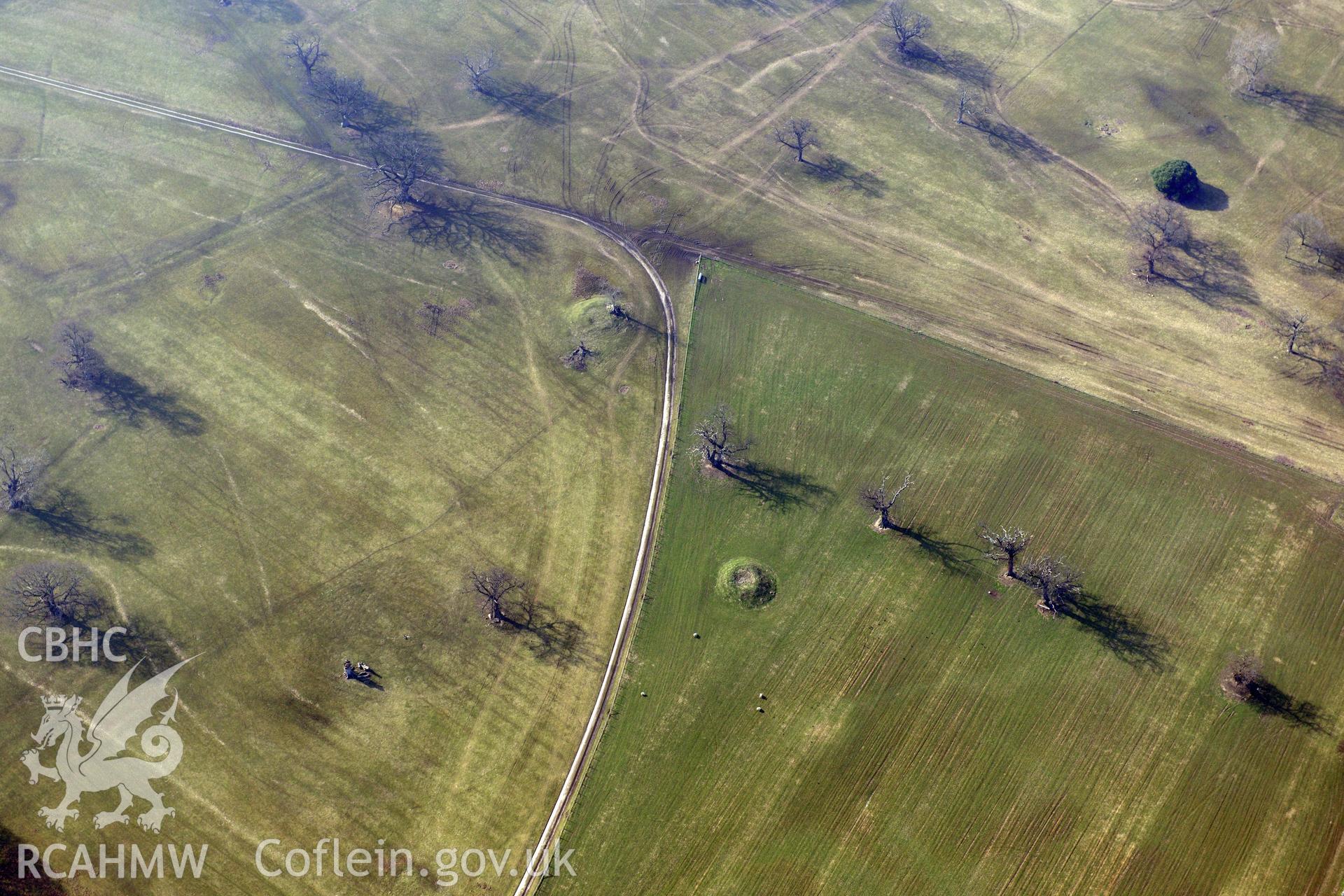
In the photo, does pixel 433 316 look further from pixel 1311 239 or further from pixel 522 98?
pixel 1311 239

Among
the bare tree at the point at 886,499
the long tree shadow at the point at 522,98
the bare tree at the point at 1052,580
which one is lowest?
the bare tree at the point at 1052,580

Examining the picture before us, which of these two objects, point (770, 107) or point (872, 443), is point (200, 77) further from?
point (872, 443)

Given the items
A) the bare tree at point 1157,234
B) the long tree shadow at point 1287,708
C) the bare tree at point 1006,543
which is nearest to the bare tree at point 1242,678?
the long tree shadow at point 1287,708

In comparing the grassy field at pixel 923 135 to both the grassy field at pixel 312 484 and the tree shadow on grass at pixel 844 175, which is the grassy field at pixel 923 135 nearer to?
the tree shadow on grass at pixel 844 175

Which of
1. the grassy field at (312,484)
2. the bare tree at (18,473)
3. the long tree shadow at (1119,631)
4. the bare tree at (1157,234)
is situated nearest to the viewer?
the grassy field at (312,484)

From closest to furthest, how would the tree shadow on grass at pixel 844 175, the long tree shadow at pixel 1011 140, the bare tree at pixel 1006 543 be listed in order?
1. the bare tree at pixel 1006 543
2. the tree shadow on grass at pixel 844 175
3. the long tree shadow at pixel 1011 140

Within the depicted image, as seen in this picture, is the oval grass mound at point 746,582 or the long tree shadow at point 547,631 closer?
the long tree shadow at point 547,631

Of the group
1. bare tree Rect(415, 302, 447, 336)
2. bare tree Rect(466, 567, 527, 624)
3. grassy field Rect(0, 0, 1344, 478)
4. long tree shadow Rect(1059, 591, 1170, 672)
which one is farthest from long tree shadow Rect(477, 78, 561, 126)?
long tree shadow Rect(1059, 591, 1170, 672)

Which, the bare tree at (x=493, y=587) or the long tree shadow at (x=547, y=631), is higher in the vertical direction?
the bare tree at (x=493, y=587)

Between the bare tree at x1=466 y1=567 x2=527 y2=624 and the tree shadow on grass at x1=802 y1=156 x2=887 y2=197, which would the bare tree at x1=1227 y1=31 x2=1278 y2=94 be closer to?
the tree shadow on grass at x1=802 y1=156 x2=887 y2=197
